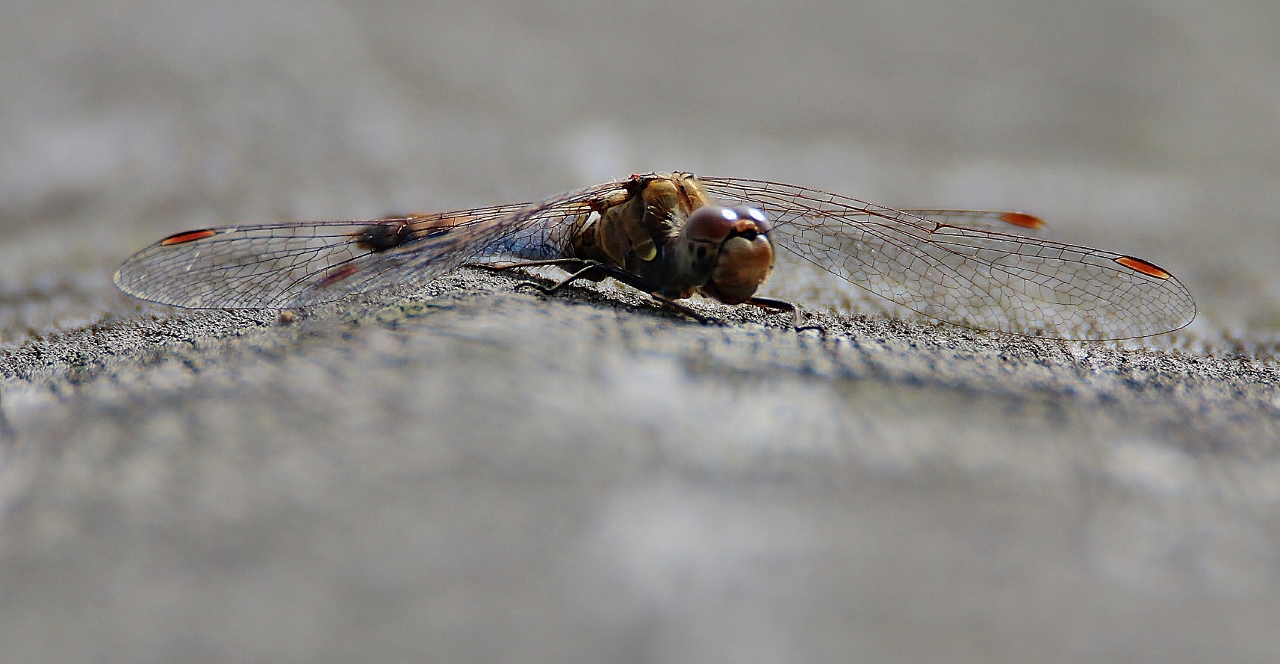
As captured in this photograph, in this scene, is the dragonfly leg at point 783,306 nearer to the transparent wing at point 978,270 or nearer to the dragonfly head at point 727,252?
the dragonfly head at point 727,252

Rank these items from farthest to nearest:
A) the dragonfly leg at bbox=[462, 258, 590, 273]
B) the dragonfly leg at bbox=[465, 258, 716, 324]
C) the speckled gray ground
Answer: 1. the dragonfly leg at bbox=[462, 258, 590, 273]
2. the dragonfly leg at bbox=[465, 258, 716, 324]
3. the speckled gray ground

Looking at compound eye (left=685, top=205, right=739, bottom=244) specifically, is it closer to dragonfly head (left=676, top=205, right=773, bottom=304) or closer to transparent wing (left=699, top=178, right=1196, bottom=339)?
dragonfly head (left=676, top=205, right=773, bottom=304)

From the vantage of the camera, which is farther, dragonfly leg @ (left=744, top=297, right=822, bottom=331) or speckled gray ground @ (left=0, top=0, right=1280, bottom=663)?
dragonfly leg @ (left=744, top=297, right=822, bottom=331)

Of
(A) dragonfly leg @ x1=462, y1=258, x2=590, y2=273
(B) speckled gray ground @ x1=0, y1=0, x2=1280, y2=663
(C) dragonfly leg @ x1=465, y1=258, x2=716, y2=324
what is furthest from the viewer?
(A) dragonfly leg @ x1=462, y1=258, x2=590, y2=273

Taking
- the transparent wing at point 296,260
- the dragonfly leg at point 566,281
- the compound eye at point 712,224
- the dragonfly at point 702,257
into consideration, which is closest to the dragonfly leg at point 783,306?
the dragonfly at point 702,257

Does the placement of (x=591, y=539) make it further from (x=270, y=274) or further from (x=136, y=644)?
(x=270, y=274)

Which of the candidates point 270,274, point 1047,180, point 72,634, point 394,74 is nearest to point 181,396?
point 72,634

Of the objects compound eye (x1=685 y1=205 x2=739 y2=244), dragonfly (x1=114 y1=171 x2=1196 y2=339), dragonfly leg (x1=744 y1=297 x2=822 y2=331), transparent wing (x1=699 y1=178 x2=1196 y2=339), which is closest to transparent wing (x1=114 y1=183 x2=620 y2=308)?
dragonfly (x1=114 y1=171 x2=1196 y2=339)
